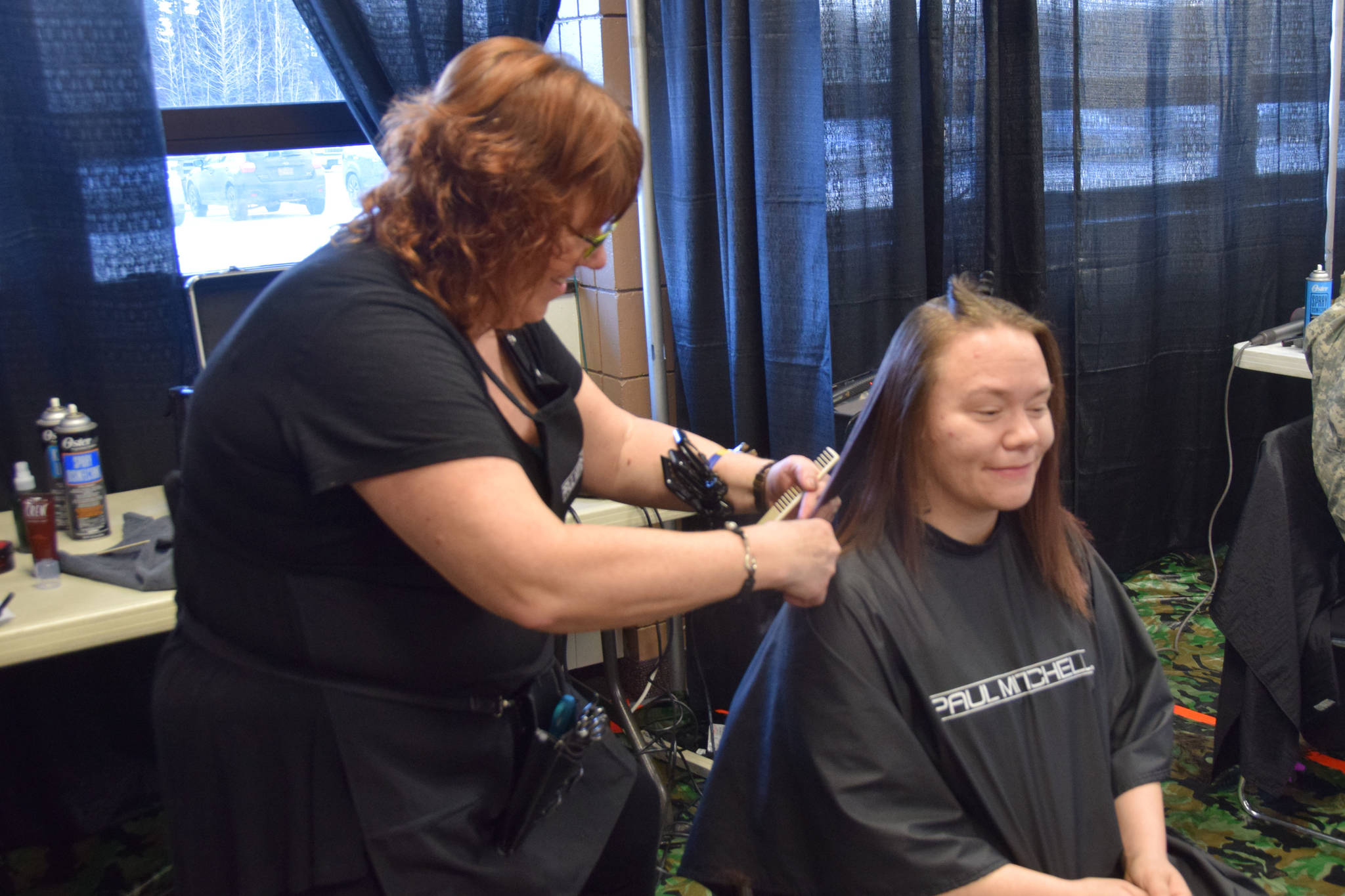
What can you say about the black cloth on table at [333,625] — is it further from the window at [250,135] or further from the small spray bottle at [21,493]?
the window at [250,135]

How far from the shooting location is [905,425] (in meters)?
1.32

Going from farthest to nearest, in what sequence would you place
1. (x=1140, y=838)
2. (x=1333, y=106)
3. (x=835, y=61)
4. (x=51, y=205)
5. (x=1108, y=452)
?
(x=1108, y=452) < (x=1333, y=106) < (x=835, y=61) < (x=51, y=205) < (x=1140, y=838)

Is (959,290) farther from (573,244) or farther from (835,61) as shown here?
(835,61)

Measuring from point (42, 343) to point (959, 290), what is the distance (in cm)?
171

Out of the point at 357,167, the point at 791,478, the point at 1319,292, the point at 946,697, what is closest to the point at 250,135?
the point at 357,167

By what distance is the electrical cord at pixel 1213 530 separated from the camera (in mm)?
2869

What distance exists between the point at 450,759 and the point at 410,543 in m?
0.27

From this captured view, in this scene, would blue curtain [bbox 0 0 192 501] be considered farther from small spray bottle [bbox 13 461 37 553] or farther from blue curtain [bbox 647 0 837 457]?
blue curtain [bbox 647 0 837 457]

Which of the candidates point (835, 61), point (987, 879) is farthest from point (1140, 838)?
point (835, 61)

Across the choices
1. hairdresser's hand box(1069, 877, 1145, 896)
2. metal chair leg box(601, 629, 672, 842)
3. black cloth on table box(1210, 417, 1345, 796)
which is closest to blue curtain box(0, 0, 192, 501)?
metal chair leg box(601, 629, 672, 842)

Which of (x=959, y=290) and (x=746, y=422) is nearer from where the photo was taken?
(x=959, y=290)

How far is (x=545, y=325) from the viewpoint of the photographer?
130 cm

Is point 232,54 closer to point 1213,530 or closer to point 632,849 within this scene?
point 632,849

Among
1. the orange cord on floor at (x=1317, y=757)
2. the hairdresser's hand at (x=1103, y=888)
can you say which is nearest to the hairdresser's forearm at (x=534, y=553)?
the hairdresser's hand at (x=1103, y=888)
